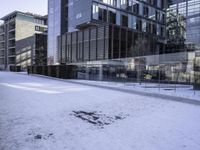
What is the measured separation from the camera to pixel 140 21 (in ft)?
174

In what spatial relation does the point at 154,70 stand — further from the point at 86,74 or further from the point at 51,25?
the point at 51,25

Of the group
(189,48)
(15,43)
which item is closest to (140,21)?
(189,48)

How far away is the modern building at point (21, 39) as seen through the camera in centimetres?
9289

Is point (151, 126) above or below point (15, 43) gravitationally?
below

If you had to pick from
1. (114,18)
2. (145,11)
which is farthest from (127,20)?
(145,11)

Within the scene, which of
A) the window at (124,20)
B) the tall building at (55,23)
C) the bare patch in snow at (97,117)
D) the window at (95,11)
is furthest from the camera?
the tall building at (55,23)

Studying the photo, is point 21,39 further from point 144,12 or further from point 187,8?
point 187,8

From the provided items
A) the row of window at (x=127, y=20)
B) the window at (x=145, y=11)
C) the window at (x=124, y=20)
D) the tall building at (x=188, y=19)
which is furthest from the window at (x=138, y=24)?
the tall building at (x=188, y=19)

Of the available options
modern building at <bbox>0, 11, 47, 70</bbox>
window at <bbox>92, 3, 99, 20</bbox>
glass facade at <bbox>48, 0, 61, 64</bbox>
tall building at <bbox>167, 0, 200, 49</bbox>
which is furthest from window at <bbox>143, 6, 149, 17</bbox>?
modern building at <bbox>0, 11, 47, 70</bbox>

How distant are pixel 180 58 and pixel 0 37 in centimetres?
9528

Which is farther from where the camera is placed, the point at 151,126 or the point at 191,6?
the point at 191,6

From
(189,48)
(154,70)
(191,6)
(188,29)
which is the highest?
(191,6)

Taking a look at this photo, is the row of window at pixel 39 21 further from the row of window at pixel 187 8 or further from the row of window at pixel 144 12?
the row of window at pixel 187 8

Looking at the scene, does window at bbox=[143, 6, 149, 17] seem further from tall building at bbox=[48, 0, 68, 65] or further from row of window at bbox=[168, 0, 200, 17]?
tall building at bbox=[48, 0, 68, 65]
